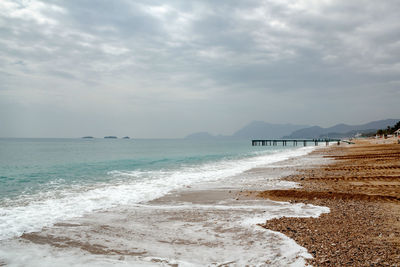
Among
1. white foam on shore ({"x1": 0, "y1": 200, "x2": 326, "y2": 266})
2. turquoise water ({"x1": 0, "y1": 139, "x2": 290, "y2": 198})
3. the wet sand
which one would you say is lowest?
turquoise water ({"x1": 0, "y1": 139, "x2": 290, "y2": 198})

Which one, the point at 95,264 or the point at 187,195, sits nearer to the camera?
the point at 95,264

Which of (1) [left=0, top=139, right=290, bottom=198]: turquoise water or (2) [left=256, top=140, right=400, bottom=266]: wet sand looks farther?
(1) [left=0, top=139, right=290, bottom=198]: turquoise water

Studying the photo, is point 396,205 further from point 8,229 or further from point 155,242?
point 8,229

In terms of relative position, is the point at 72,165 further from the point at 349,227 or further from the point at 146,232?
the point at 349,227

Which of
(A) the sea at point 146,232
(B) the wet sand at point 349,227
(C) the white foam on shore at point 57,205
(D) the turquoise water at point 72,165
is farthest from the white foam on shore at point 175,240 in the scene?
(D) the turquoise water at point 72,165

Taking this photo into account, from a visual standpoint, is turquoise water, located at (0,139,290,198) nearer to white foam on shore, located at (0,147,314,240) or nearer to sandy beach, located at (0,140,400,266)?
white foam on shore, located at (0,147,314,240)

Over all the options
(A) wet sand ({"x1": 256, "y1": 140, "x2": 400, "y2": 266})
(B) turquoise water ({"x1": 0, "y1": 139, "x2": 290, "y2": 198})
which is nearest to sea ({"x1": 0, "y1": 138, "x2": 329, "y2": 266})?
(A) wet sand ({"x1": 256, "y1": 140, "x2": 400, "y2": 266})

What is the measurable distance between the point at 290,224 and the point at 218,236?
1786 mm

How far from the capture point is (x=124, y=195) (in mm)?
11562

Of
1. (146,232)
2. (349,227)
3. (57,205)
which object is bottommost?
(57,205)

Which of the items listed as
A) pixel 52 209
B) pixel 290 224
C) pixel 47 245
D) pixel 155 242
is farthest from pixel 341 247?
pixel 52 209

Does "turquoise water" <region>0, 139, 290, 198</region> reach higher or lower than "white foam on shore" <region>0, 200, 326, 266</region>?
lower

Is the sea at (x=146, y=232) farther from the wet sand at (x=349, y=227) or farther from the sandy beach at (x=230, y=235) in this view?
the wet sand at (x=349, y=227)

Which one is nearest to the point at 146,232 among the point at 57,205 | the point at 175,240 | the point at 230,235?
the point at 175,240
